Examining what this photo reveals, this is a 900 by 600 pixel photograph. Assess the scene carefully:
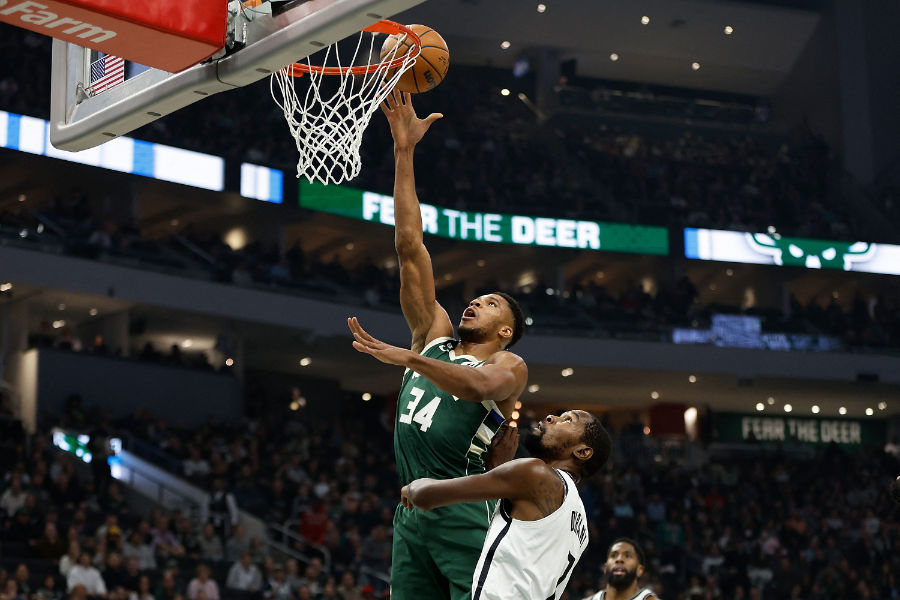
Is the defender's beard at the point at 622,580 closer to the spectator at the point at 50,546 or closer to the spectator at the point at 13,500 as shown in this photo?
the spectator at the point at 50,546

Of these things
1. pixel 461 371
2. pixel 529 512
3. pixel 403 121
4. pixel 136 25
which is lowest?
pixel 529 512

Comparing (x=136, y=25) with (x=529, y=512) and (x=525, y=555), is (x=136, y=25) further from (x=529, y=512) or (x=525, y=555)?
(x=525, y=555)

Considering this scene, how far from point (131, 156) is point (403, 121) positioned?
18.5 metres

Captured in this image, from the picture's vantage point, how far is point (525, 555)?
4.21 m

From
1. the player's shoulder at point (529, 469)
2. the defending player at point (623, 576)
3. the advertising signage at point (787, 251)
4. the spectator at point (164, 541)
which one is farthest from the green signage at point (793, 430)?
the player's shoulder at point (529, 469)

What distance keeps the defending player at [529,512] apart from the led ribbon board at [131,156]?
1811 centimetres

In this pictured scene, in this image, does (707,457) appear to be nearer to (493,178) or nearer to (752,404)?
(752,404)

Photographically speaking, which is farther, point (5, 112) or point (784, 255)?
point (784, 255)

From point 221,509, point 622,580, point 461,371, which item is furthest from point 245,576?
point 461,371

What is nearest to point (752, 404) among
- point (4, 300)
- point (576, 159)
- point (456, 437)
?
point (576, 159)

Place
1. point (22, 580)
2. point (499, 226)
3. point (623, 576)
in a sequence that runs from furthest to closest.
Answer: point (499, 226), point (22, 580), point (623, 576)

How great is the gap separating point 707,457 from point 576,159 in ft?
30.0

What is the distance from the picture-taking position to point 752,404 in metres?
32.1

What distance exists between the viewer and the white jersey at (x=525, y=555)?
4.21 metres
